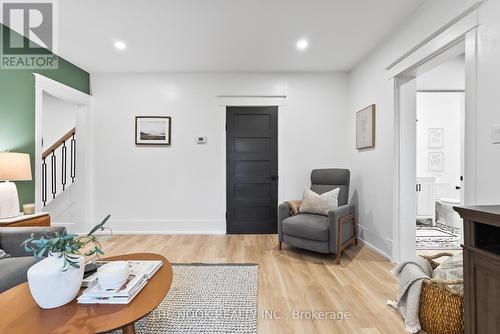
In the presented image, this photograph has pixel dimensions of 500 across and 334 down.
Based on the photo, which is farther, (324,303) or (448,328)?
(324,303)

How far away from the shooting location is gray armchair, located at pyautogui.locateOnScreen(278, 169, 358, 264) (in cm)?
285

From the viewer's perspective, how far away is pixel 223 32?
288 cm

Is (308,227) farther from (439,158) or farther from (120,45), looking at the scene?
(439,158)

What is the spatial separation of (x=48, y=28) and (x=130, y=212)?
2.63 metres

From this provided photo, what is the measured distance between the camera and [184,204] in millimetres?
4137

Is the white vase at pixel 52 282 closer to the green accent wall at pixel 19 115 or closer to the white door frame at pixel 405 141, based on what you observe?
the green accent wall at pixel 19 115

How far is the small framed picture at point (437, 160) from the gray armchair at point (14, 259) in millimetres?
5703

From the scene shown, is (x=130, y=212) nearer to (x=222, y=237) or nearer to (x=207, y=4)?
(x=222, y=237)

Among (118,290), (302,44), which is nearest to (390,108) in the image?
(302,44)

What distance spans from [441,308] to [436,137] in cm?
429

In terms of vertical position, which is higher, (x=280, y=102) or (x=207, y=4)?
(x=207, y=4)

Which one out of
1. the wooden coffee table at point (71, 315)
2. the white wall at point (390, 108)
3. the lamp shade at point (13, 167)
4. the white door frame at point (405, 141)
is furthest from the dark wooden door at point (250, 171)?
the wooden coffee table at point (71, 315)

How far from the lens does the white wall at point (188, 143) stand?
4113 mm

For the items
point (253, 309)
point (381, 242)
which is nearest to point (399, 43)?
point (381, 242)
